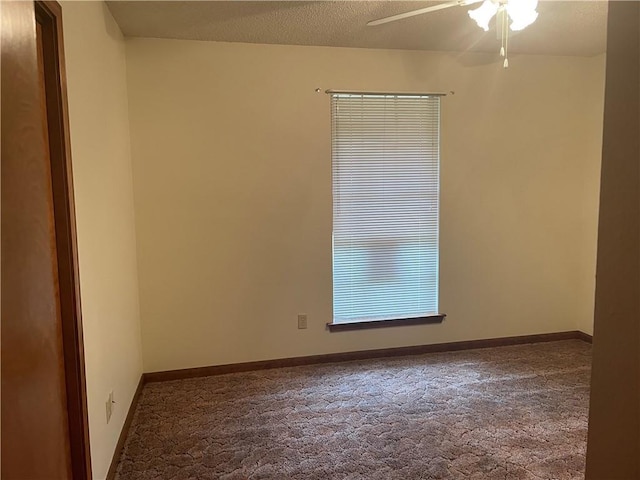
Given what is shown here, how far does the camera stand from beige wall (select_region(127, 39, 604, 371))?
3.27 meters

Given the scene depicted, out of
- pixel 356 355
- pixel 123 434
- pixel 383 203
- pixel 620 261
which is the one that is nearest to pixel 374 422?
pixel 356 355

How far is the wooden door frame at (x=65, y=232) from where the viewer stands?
1.63 m

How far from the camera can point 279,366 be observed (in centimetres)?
359

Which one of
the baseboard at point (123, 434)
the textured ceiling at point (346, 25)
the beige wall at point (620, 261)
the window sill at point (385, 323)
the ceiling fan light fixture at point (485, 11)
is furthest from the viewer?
the window sill at point (385, 323)

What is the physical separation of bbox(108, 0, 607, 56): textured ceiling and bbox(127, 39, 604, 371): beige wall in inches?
6.4

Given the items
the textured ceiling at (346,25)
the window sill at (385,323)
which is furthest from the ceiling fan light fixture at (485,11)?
the window sill at (385,323)

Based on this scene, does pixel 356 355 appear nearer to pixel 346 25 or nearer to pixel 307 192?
pixel 307 192

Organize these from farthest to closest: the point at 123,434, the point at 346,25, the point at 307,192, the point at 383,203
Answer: the point at 383,203 → the point at 307,192 → the point at 346,25 → the point at 123,434

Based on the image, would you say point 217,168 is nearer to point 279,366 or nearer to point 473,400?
Answer: point 279,366

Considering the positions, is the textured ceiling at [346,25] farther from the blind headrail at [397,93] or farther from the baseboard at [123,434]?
the baseboard at [123,434]

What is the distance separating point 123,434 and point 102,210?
4.05ft

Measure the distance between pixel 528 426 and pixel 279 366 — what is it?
1734mm

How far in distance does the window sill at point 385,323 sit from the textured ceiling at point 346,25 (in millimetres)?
2042

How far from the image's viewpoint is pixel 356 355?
12.2ft
